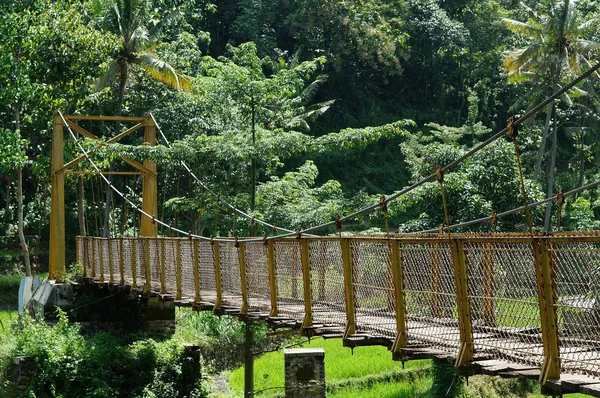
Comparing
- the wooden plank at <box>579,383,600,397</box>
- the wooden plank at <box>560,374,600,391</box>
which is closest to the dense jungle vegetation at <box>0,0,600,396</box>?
the wooden plank at <box>560,374,600,391</box>

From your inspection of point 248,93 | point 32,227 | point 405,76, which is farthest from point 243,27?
point 248,93

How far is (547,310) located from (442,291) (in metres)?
1.30

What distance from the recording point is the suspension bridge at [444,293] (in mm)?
5492

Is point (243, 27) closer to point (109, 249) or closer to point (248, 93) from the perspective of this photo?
point (248, 93)

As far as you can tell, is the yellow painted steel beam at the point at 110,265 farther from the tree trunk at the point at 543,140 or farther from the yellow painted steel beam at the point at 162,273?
the tree trunk at the point at 543,140

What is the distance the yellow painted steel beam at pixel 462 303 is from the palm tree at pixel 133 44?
17.1 meters

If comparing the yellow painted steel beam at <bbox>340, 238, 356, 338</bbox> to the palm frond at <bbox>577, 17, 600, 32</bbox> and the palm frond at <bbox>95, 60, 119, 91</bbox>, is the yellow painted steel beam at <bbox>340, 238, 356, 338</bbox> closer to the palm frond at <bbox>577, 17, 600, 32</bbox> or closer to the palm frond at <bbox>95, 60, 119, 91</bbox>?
the palm frond at <bbox>95, 60, 119, 91</bbox>

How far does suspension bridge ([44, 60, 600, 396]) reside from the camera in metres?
5.49

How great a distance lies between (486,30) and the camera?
3531 cm

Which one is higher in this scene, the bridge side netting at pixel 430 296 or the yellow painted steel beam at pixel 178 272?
the yellow painted steel beam at pixel 178 272

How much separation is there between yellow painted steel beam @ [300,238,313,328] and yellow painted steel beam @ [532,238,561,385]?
3102 mm

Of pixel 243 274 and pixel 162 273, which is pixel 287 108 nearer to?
pixel 162 273

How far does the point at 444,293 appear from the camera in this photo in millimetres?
6535

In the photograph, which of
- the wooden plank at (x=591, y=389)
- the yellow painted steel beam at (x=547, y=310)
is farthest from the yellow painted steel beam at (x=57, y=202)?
the wooden plank at (x=591, y=389)
